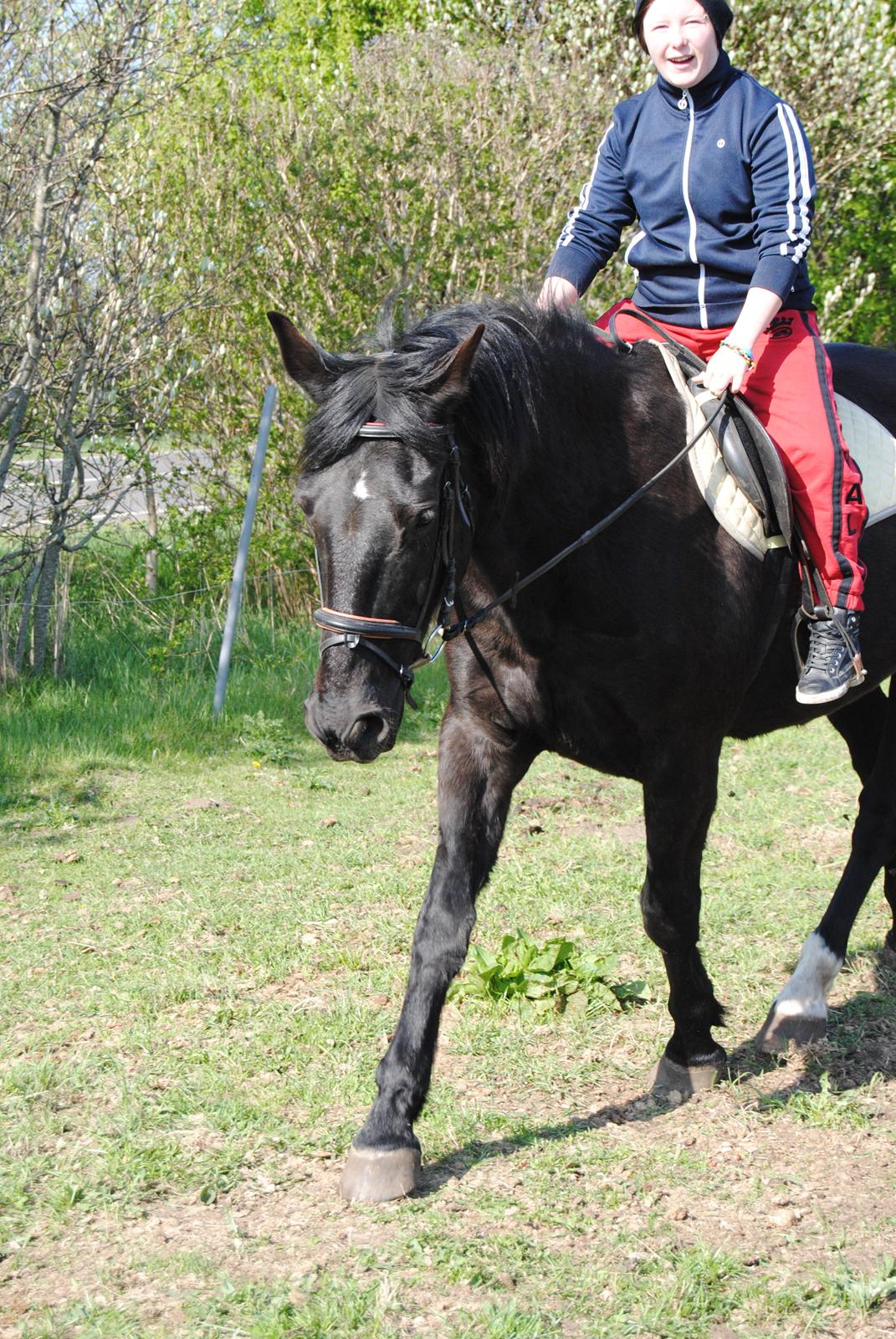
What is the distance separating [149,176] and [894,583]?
790cm

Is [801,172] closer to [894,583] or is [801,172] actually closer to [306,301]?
[894,583]

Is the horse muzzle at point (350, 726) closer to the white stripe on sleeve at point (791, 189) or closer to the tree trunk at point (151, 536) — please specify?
the white stripe on sleeve at point (791, 189)

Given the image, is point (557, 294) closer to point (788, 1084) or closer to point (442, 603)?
point (442, 603)

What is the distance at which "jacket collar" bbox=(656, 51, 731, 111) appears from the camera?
403 centimetres

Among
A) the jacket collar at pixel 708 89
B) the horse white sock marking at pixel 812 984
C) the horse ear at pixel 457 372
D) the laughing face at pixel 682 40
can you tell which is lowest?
the horse white sock marking at pixel 812 984

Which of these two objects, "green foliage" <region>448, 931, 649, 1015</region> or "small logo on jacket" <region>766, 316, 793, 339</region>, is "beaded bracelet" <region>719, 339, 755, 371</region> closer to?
"small logo on jacket" <region>766, 316, 793, 339</region>

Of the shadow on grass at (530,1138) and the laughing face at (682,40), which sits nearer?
the shadow on grass at (530,1138)

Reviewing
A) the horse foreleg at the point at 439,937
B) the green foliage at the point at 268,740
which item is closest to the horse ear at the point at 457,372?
the horse foreleg at the point at 439,937

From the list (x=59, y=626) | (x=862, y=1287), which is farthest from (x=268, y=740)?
(x=862, y=1287)

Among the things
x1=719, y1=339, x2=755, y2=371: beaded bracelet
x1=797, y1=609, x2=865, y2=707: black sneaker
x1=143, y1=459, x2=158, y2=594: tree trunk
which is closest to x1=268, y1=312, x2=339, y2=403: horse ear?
x1=719, y1=339, x2=755, y2=371: beaded bracelet

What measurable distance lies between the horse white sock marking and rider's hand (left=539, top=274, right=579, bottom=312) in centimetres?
234

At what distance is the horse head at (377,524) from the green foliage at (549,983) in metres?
1.82

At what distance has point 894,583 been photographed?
15.0 feet

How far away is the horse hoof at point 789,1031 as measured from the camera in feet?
14.5
